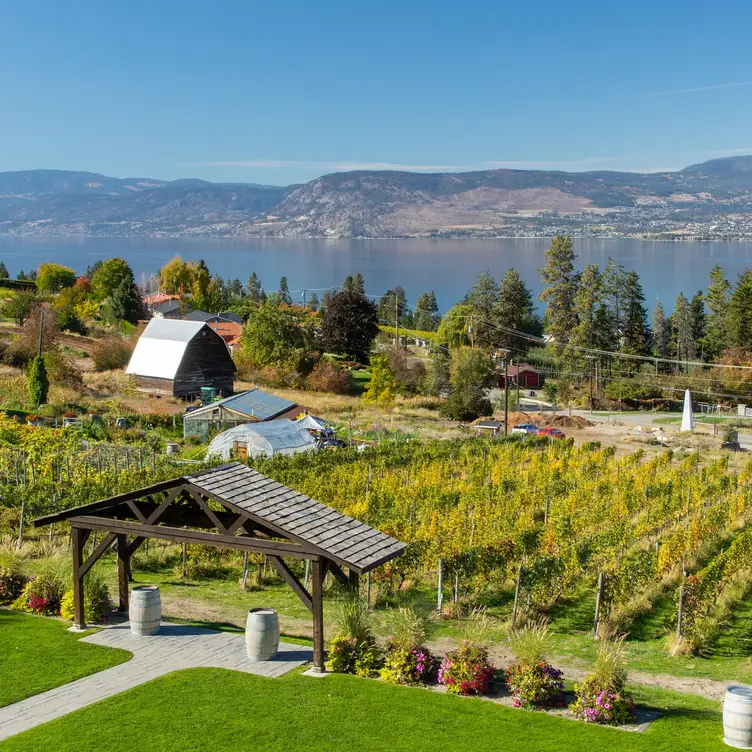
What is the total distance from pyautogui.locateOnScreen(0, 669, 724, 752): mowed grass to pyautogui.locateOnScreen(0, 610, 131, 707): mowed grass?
43.2 inches

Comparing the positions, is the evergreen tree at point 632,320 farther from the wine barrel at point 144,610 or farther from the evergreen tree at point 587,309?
the wine barrel at point 144,610

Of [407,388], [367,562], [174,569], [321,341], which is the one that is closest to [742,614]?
[367,562]

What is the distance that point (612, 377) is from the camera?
65.8 metres

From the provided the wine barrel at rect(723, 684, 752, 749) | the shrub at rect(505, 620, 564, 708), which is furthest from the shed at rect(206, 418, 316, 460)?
the wine barrel at rect(723, 684, 752, 749)

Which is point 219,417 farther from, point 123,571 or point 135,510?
point 135,510

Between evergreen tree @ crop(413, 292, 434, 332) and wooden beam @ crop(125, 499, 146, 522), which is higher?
wooden beam @ crop(125, 499, 146, 522)

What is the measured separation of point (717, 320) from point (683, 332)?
333 centimetres

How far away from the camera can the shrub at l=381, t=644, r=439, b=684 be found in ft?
40.1

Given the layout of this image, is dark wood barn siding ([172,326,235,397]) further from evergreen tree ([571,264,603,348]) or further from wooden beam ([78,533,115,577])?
wooden beam ([78,533,115,577])

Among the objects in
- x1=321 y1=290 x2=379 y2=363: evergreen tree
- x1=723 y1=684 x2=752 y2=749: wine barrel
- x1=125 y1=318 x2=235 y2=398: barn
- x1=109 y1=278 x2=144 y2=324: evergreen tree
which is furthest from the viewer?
x1=109 y1=278 x2=144 y2=324: evergreen tree

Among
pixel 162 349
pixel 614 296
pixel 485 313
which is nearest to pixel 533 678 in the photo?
pixel 162 349

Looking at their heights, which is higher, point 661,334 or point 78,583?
point 78,583

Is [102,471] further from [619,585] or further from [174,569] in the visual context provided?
[619,585]

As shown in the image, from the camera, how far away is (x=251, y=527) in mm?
14078
